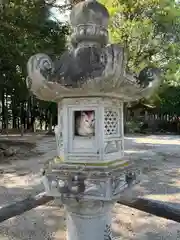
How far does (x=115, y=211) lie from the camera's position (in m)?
5.86

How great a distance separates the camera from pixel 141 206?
3.26 m

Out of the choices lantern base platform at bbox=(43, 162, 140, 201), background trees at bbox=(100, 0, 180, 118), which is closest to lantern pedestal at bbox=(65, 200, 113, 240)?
lantern base platform at bbox=(43, 162, 140, 201)

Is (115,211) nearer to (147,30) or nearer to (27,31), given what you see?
(27,31)

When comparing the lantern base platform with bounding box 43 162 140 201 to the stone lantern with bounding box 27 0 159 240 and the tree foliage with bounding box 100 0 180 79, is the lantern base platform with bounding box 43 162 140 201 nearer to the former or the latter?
the stone lantern with bounding box 27 0 159 240

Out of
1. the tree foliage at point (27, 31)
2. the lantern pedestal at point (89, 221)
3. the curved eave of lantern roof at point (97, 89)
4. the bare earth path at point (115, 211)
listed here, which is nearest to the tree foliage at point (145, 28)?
the tree foliage at point (27, 31)

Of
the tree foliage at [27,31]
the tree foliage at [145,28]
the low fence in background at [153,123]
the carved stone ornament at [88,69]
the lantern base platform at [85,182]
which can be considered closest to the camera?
the carved stone ornament at [88,69]

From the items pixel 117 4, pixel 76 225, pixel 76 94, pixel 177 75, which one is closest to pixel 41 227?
pixel 76 225

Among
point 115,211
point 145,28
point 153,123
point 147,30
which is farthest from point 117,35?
point 153,123

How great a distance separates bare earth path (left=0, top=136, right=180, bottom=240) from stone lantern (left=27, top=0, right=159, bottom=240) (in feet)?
6.73

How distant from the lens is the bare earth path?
4832 mm

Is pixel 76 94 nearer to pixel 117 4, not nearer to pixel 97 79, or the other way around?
pixel 97 79

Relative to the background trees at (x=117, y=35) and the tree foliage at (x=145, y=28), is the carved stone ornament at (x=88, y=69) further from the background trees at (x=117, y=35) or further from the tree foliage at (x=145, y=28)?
the tree foliage at (x=145, y=28)

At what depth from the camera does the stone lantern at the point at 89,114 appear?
8.55 feet

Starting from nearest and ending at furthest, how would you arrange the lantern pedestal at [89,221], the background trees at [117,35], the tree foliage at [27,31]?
the lantern pedestal at [89,221] → the tree foliage at [27,31] → the background trees at [117,35]
